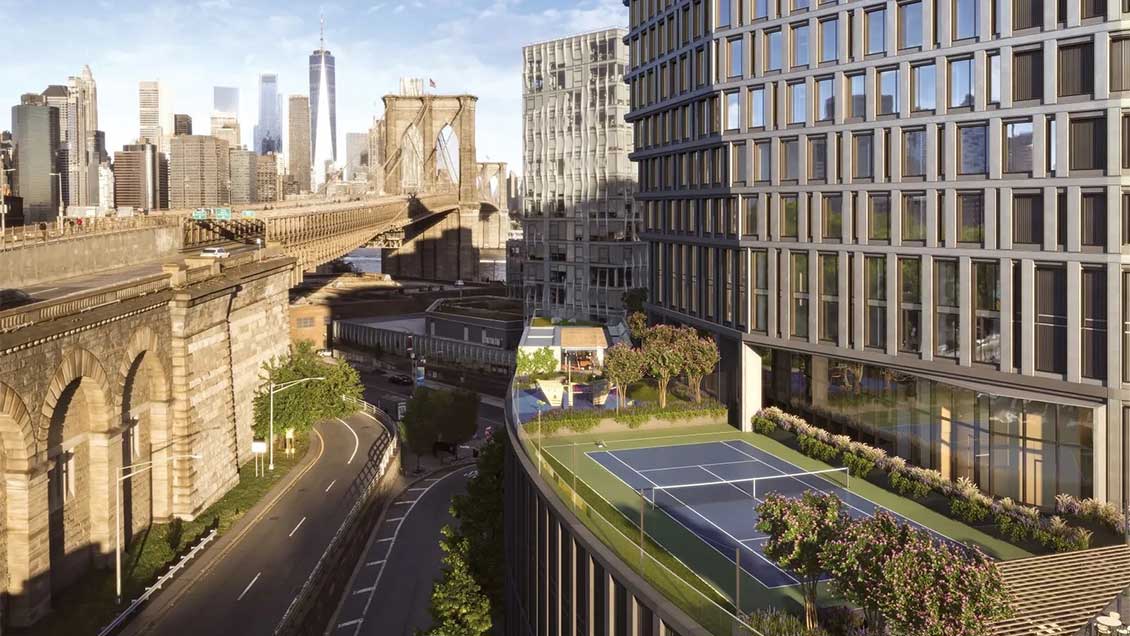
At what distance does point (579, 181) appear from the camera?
347 ft

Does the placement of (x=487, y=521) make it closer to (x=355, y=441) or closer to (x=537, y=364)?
(x=537, y=364)

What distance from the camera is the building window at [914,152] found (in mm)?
35531

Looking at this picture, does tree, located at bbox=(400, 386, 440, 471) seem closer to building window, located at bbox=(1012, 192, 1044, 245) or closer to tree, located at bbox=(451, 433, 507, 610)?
tree, located at bbox=(451, 433, 507, 610)

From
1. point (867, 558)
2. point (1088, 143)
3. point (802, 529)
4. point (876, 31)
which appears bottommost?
point (867, 558)

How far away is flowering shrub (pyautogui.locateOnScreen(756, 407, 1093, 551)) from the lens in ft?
89.0

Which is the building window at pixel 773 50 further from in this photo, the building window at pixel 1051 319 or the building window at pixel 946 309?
the building window at pixel 1051 319

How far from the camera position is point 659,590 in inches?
908

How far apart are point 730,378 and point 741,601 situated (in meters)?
23.2

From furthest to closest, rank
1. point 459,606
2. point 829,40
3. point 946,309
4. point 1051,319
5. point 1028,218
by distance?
point 829,40 → point 459,606 → point 946,309 → point 1028,218 → point 1051,319

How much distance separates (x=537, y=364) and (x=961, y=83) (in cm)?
2091

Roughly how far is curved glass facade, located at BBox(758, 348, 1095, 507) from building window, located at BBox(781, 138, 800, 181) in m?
7.18

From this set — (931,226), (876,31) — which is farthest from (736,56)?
(931,226)

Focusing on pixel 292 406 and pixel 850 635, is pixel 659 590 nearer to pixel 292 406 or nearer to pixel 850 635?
pixel 850 635

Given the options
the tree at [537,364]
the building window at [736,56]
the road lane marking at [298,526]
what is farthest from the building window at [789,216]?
the road lane marking at [298,526]
